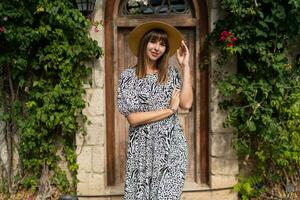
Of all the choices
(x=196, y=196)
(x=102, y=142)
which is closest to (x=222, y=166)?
(x=196, y=196)

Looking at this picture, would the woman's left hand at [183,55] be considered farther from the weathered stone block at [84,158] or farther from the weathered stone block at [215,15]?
the weathered stone block at [84,158]

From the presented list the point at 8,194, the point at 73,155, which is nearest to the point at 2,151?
the point at 8,194

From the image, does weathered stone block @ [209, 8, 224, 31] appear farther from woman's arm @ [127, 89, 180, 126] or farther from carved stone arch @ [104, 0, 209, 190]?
woman's arm @ [127, 89, 180, 126]

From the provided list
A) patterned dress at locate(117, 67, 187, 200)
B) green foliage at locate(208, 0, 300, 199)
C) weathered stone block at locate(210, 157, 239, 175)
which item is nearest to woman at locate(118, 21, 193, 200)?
patterned dress at locate(117, 67, 187, 200)

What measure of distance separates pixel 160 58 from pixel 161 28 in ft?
0.63

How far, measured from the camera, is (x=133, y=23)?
175 inches

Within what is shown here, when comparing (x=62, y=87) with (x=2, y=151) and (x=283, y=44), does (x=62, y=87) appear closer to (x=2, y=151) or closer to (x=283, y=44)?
(x=2, y=151)

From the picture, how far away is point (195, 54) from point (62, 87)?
1417 millimetres

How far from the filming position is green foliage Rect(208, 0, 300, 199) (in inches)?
155

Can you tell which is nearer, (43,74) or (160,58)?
(160,58)

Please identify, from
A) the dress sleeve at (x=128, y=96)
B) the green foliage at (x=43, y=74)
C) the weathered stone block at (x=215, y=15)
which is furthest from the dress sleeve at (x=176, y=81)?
the weathered stone block at (x=215, y=15)

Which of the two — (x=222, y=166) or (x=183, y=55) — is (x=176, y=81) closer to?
(x=183, y=55)

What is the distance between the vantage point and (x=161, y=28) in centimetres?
275

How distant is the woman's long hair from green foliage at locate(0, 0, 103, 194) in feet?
4.52
